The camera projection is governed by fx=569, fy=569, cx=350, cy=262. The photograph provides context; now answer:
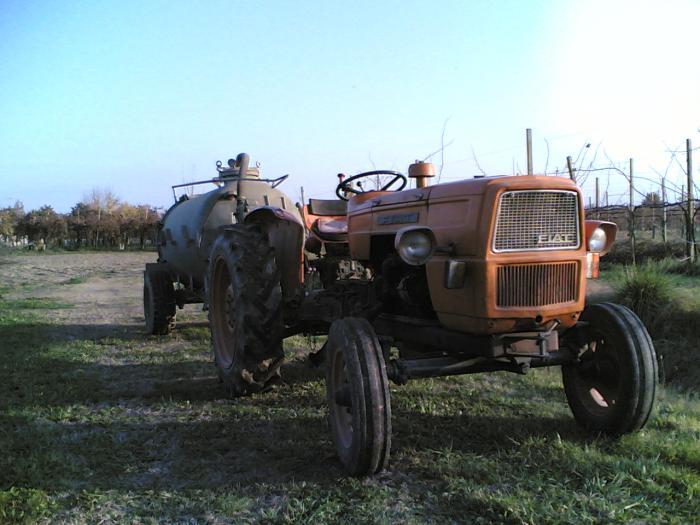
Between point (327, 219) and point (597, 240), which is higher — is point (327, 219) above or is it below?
above

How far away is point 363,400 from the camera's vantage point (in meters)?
2.91

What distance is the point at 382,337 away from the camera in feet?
11.8

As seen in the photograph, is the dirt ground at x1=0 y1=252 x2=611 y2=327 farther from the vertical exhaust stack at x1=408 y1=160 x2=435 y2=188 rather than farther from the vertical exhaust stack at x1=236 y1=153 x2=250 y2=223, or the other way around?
the vertical exhaust stack at x1=408 y1=160 x2=435 y2=188

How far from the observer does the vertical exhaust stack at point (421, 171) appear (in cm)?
397

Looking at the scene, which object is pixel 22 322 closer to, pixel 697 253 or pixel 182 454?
pixel 182 454

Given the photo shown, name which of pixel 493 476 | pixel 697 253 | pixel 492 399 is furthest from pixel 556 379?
pixel 697 253

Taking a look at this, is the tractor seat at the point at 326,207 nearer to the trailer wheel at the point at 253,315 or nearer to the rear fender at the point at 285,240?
the rear fender at the point at 285,240

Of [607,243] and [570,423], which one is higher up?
[607,243]

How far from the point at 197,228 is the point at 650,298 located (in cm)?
561

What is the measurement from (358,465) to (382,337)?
875 mm

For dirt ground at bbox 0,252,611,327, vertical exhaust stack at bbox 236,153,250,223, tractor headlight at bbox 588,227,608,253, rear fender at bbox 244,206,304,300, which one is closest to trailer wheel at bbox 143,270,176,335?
dirt ground at bbox 0,252,611,327

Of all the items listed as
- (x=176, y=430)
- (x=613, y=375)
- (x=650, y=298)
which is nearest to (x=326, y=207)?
(x=176, y=430)

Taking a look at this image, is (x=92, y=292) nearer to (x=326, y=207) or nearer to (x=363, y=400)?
(x=326, y=207)

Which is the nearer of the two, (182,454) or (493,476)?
(493,476)
